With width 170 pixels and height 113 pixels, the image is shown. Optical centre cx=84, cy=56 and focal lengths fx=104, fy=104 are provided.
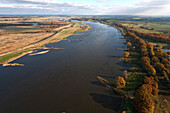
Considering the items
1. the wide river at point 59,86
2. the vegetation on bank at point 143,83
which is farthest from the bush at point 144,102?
the wide river at point 59,86

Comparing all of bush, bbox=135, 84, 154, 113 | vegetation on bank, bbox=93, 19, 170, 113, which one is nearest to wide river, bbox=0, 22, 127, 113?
vegetation on bank, bbox=93, 19, 170, 113

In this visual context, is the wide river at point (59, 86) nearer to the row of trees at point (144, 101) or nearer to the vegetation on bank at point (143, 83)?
the vegetation on bank at point (143, 83)

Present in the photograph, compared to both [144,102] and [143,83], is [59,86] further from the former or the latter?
[143,83]

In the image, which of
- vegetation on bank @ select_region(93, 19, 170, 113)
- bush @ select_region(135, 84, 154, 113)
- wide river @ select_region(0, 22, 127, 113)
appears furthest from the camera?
wide river @ select_region(0, 22, 127, 113)

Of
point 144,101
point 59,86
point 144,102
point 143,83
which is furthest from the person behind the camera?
point 59,86

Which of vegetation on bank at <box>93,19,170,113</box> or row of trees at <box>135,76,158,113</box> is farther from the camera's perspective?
vegetation on bank at <box>93,19,170,113</box>

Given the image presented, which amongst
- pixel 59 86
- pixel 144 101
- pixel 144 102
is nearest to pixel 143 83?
pixel 144 101

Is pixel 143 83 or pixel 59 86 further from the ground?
pixel 143 83

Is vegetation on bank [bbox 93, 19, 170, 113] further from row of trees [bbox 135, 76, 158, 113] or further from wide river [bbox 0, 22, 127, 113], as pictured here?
wide river [bbox 0, 22, 127, 113]
